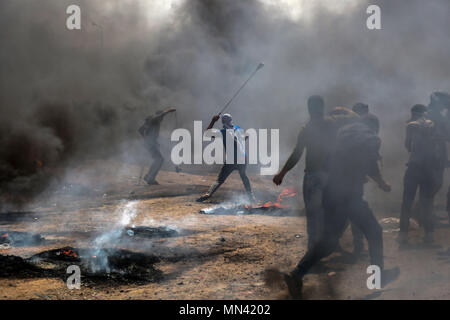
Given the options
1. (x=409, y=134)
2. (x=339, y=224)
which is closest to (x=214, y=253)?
(x=339, y=224)

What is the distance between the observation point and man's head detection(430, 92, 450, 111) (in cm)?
551

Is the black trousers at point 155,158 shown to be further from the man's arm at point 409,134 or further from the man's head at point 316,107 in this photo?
the man's head at point 316,107

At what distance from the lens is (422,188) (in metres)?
5.58

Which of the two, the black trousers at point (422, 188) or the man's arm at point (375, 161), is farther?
the black trousers at point (422, 188)

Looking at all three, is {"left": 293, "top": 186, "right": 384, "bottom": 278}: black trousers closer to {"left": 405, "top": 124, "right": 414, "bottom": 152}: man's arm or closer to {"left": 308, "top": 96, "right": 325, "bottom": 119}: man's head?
{"left": 308, "top": 96, "right": 325, "bottom": 119}: man's head

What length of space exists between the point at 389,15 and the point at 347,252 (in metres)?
Answer: 10.7

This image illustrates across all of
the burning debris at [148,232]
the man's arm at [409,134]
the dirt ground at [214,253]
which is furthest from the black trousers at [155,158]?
the man's arm at [409,134]

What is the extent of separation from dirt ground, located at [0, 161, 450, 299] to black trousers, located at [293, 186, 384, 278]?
28 centimetres

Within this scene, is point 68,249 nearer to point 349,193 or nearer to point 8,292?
point 8,292

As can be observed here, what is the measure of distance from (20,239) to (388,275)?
14.5ft

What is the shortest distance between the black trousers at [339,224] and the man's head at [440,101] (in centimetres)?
253

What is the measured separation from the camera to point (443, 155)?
221 inches

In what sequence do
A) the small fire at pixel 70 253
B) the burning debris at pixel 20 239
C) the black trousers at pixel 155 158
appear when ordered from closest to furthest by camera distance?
the small fire at pixel 70 253 < the burning debris at pixel 20 239 < the black trousers at pixel 155 158

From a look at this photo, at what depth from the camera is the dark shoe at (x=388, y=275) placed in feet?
12.6
